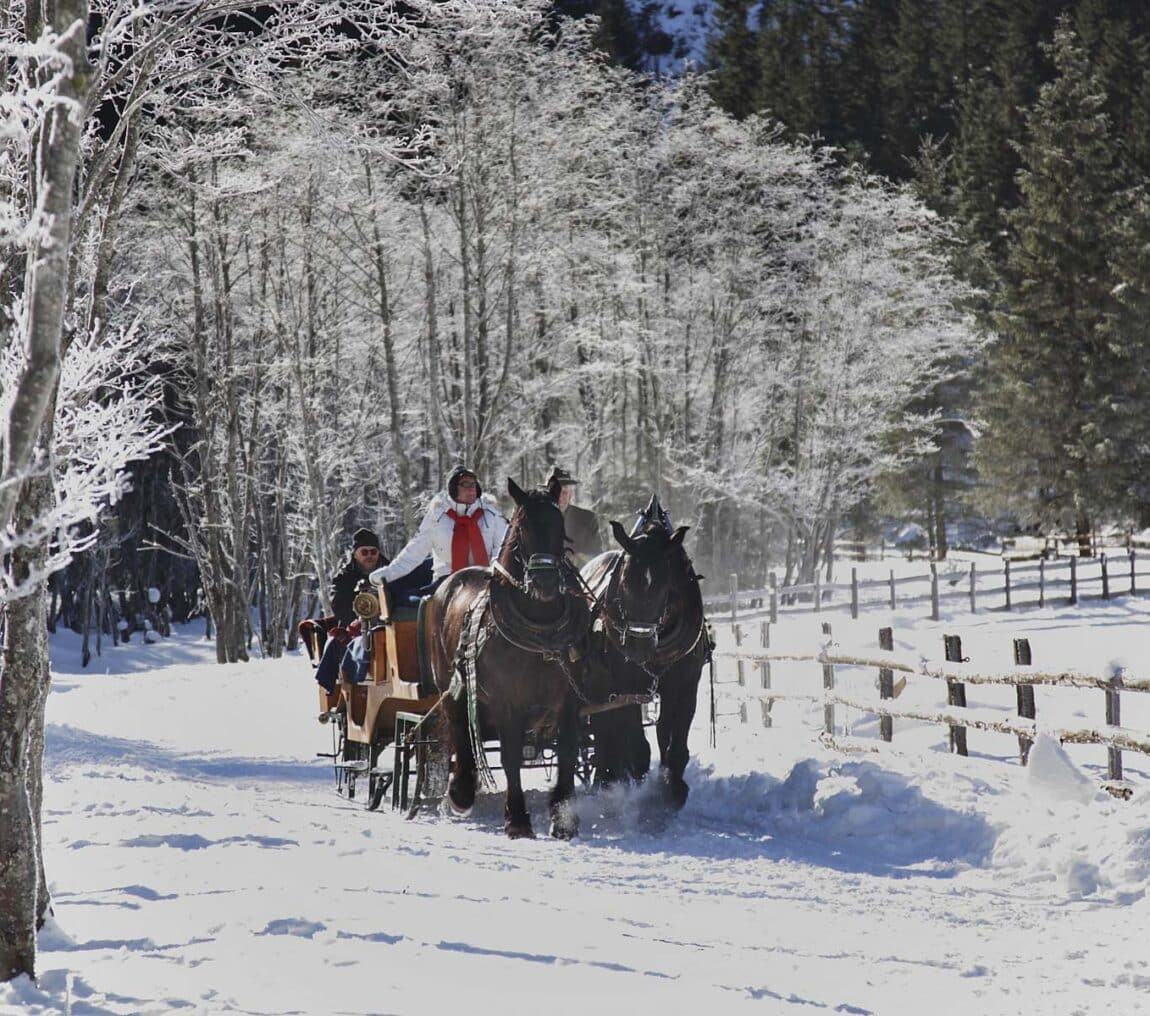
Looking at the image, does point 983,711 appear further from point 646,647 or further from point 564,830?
point 564,830

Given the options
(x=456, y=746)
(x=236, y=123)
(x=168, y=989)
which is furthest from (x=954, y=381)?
(x=168, y=989)

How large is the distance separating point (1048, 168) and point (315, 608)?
28095 millimetres

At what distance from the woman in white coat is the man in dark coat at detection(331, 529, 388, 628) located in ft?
5.26

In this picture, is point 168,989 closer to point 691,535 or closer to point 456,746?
point 456,746

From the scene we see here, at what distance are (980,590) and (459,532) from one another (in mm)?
26119

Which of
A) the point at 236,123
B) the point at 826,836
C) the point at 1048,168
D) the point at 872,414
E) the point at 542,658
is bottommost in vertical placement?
the point at 826,836

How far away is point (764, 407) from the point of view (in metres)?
41.4

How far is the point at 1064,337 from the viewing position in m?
45.6

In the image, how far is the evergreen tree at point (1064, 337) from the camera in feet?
144

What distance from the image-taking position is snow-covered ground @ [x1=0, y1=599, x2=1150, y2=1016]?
566cm

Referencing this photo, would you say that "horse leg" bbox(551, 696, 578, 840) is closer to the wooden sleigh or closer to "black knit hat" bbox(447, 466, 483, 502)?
the wooden sleigh

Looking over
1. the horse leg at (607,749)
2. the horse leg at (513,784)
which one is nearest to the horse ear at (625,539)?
the horse leg at (513,784)

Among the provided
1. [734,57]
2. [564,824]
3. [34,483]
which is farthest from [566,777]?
[734,57]

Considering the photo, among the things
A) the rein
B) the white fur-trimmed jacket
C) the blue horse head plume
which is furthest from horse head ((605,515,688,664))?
the white fur-trimmed jacket
